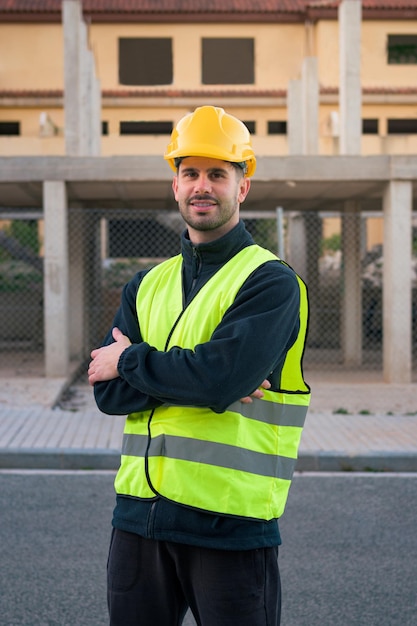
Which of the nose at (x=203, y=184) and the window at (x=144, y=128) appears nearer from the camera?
the nose at (x=203, y=184)

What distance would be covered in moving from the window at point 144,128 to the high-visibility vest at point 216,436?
34.6 meters

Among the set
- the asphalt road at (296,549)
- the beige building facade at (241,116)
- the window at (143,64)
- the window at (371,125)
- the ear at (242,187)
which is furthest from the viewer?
the window at (371,125)

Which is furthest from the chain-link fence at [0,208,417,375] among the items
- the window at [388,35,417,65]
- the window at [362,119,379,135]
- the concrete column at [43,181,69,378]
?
the window at [388,35,417,65]

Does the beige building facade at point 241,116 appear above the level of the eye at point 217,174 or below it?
above

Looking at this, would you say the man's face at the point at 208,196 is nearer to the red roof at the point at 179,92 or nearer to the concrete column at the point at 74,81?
the concrete column at the point at 74,81

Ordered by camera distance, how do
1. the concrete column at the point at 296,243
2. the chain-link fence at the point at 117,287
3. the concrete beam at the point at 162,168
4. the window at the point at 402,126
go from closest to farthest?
the concrete beam at the point at 162,168 < the chain-link fence at the point at 117,287 < the concrete column at the point at 296,243 < the window at the point at 402,126

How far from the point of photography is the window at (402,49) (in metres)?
37.1

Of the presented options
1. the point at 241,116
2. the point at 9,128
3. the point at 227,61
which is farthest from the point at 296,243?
the point at 9,128

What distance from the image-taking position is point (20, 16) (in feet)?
118

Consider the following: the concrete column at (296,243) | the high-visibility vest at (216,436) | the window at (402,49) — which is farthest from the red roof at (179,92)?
the high-visibility vest at (216,436)

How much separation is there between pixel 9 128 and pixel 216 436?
35.7 m

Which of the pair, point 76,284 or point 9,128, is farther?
point 9,128

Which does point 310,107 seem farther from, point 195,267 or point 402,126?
point 402,126

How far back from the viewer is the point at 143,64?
1448 inches
